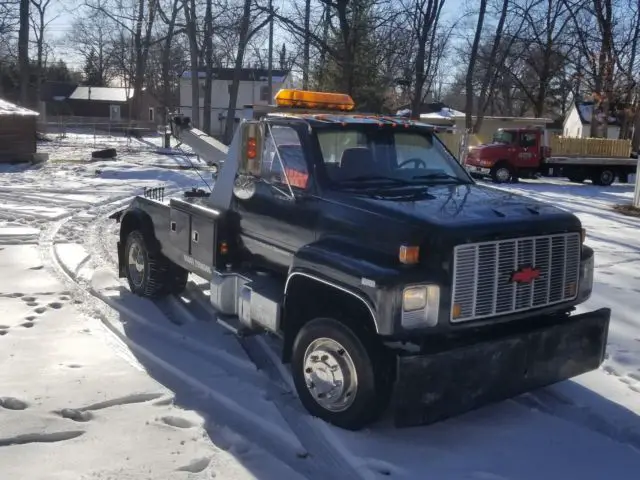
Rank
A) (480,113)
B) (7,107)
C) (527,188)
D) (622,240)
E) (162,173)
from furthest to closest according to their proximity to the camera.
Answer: (480,113) → (7,107) → (527,188) → (162,173) → (622,240)

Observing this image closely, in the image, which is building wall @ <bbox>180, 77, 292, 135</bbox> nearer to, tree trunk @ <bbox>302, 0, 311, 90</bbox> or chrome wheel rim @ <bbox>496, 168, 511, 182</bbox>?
tree trunk @ <bbox>302, 0, 311, 90</bbox>

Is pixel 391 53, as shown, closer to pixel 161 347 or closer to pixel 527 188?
pixel 527 188

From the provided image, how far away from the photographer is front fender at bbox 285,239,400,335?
13.7 feet

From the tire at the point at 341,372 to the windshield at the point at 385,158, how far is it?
1.24 metres

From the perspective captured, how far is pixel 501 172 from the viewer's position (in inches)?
1042

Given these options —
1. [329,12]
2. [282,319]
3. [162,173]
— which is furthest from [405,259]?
[329,12]

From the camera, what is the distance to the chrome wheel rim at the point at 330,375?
4562 millimetres

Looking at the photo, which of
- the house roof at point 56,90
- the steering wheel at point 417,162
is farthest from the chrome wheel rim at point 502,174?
the house roof at point 56,90

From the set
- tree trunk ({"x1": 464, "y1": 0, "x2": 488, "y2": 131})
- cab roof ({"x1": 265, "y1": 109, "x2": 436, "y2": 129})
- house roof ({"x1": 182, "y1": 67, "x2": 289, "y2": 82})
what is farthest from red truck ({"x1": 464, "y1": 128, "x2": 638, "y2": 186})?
house roof ({"x1": 182, "y1": 67, "x2": 289, "y2": 82})

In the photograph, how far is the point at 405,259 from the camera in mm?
4324

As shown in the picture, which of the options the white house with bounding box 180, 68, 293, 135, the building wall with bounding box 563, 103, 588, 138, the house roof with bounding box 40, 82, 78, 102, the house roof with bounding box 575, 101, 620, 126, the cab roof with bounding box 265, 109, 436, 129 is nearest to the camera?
the cab roof with bounding box 265, 109, 436, 129

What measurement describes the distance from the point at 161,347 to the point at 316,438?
216 cm

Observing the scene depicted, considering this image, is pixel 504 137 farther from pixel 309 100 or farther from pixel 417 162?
pixel 417 162

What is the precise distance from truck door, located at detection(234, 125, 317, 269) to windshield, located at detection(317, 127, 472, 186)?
0.24m
